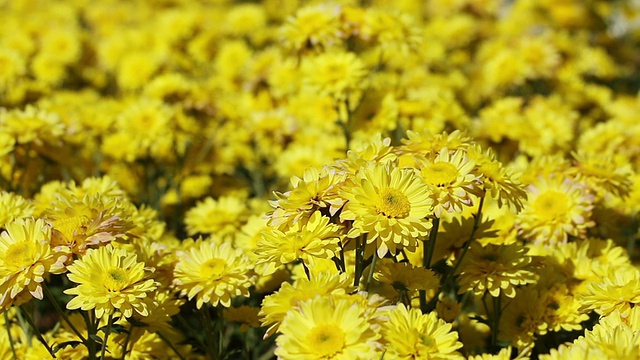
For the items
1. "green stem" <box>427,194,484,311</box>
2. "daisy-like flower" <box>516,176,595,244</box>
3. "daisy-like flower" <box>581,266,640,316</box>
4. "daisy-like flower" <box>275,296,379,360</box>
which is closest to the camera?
"daisy-like flower" <box>275,296,379,360</box>

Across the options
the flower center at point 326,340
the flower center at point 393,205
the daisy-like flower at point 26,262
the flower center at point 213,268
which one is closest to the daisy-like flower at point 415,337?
the flower center at point 326,340

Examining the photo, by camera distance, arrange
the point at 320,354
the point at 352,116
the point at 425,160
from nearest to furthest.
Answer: the point at 320,354, the point at 425,160, the point at 352,116

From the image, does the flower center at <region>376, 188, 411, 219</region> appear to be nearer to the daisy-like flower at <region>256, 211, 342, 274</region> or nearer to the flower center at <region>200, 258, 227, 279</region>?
the daisy-like flower at <region>256, 211, 342, 274</region>

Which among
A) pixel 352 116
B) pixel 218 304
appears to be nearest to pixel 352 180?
pixel 218 304

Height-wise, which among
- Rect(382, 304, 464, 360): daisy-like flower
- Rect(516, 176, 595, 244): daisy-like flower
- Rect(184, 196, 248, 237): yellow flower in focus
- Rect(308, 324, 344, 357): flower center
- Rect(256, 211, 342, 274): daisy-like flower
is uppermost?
Rect(256, 211, 342, 274): daisy-like flower

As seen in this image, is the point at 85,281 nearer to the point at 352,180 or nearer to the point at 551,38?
the point at 352,180

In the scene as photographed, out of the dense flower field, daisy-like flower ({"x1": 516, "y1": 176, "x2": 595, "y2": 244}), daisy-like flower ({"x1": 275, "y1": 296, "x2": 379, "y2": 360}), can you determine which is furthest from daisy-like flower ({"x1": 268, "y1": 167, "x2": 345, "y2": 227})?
daisy-like flower ({"x1": 516, "y1": 176, "x2": 595, "y2": 244})

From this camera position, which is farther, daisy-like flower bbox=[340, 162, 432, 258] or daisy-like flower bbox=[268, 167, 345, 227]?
daisy-like flower bbox=[268, 167, 345, 227]

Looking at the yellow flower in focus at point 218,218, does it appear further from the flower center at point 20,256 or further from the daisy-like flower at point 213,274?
the flower center at point 20,256
